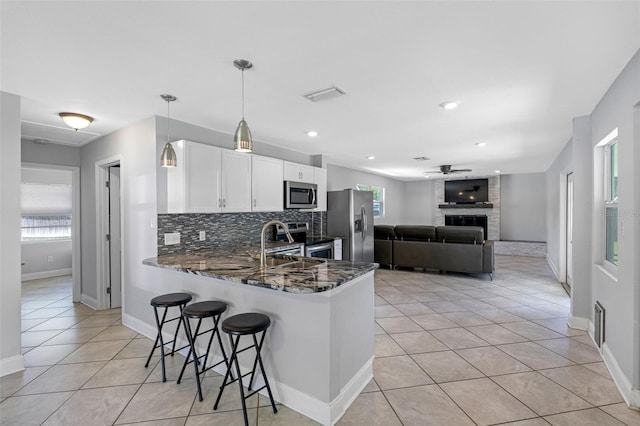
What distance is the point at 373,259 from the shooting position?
666 centimetres

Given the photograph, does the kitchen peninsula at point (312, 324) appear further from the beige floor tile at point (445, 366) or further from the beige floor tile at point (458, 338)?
the beige floor tile at point (458, 338)

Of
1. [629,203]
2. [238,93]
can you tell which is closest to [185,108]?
[238,93]

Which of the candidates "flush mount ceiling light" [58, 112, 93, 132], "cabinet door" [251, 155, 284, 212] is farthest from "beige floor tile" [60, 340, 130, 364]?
"flush mount ceiling light" [58, 112, 93, 132]

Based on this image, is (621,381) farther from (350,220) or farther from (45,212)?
(45,212)

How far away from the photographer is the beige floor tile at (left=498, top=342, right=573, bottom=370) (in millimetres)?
2631

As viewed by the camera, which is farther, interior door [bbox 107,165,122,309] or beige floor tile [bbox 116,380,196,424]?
interior door [bbox 107,165,122,309]

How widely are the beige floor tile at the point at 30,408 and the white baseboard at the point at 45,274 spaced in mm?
5009

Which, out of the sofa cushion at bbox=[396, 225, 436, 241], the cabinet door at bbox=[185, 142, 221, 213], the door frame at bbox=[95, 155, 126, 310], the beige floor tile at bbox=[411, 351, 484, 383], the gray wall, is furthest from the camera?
the gray wall

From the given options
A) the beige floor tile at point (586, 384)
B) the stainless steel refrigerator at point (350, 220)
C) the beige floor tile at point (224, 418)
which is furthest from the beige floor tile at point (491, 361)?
the stainless steel refrigerator at point (350, 220)

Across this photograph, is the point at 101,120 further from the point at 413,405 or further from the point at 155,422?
the point at 413,405

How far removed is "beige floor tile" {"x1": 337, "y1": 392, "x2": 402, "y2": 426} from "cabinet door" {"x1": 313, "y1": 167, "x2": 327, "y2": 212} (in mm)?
3498

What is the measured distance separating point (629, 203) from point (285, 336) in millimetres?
2532

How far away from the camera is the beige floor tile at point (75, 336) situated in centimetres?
320

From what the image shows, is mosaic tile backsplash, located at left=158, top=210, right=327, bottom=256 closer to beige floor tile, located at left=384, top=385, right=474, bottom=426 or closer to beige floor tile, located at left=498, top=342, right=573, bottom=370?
beige floor tile, located at left=384, top=385, right=474, bottom=426
